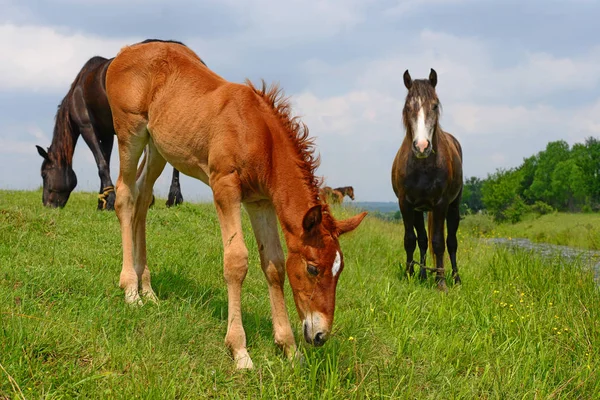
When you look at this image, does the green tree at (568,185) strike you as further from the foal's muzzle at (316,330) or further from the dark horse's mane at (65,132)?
the foal's muzzle at (316,330)

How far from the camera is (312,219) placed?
3275mm

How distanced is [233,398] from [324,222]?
4.01 ft

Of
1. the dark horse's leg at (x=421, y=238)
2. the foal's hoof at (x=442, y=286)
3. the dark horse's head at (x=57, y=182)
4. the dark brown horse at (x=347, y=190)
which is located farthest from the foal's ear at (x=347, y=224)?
the dark brown horse at (x=347, y=190)

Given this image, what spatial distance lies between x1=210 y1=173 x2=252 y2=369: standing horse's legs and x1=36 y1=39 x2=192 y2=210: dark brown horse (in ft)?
21.0

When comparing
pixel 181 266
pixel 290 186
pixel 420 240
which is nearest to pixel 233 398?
pixel 290 186

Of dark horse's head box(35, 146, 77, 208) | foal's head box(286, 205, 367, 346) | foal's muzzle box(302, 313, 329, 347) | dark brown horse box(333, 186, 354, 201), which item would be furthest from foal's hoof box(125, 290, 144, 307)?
dark brown horse box(333, 186, 354, 201)

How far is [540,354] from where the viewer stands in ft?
14.7

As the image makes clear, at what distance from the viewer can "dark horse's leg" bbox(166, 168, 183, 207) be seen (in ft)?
34.5

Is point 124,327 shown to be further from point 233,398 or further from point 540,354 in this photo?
point 540,354

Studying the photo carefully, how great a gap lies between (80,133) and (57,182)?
106cm

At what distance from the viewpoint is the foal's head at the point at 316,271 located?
323 centimetres

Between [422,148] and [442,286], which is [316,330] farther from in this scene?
[442,286]

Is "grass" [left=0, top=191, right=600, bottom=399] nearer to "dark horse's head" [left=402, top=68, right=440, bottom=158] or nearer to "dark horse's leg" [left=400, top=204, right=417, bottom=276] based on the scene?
"dark horse's leg" [left=400, top=204, right=417, bottom=276]

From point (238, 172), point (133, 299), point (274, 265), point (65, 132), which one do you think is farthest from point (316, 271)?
point (65, 132)
